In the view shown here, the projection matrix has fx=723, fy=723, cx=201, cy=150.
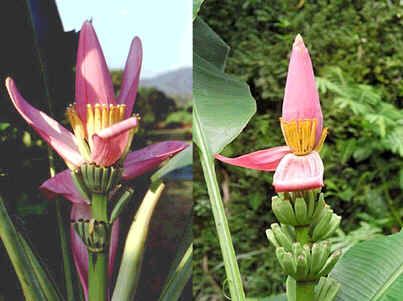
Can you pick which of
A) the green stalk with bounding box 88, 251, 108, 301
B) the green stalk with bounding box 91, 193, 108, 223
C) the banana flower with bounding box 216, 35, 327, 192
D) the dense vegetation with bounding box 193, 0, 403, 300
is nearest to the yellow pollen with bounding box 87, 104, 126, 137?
the green stalk with bounding box 91, 193, 108, 223

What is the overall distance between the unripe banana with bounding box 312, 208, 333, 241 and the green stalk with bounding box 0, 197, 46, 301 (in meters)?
0.51

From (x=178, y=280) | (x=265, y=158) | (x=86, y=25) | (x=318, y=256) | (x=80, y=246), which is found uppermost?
(x=86, y=25)

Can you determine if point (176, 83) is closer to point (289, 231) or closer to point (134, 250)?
point (134, 250)

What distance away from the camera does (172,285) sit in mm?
1348

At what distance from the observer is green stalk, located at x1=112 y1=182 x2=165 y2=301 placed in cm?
131

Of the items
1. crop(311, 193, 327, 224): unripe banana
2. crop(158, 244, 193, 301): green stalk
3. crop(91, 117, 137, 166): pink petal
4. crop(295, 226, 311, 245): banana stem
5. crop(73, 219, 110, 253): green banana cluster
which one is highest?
crop(91, 117, 137, 166): pink petal

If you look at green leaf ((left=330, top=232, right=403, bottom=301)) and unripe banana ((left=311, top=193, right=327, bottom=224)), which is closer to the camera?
unripe banana ((left=311, top=193, right=327, bottom=224))

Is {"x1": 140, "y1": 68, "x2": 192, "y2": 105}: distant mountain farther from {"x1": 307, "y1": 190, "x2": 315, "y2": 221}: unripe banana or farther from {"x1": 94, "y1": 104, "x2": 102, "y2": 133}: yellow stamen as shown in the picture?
{"x1": 307, "y1": 190, "x2": 315, "y2": 221}: unripe banana

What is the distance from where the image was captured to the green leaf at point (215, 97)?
1.25 m

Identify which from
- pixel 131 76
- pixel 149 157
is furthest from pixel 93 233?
pixel 131 76

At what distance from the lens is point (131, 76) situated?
127cm

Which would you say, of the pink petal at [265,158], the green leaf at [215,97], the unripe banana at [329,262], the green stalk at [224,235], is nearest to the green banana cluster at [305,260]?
the unripe banana at [329,262]

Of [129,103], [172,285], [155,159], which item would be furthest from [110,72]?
[172,285]

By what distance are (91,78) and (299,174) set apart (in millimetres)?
452
